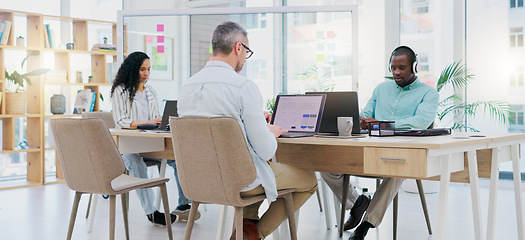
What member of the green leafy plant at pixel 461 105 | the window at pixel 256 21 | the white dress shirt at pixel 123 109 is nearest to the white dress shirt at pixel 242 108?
the white dress shirt at pixel 123 109

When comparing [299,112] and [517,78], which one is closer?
[299,112]

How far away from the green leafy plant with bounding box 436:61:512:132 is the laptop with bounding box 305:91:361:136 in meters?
2.59

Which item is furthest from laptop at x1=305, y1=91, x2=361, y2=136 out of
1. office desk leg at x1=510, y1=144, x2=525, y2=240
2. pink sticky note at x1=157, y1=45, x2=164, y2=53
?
pink sticky note at x1=157, y1=45, x2=164, y2=53

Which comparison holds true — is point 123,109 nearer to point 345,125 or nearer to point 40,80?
point 345,125

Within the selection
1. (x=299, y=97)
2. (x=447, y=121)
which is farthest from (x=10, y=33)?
(x=447, y=121)

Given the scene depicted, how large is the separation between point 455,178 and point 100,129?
5.92 feet

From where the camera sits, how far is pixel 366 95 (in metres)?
6.11

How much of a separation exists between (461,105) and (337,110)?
10.3 feet

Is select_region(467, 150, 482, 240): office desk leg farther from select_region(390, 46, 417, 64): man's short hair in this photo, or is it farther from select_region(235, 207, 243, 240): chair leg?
select_region(390, 46, 417, 64): man's short hair

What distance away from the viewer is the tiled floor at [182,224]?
3.52 m

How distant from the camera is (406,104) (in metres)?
3.46

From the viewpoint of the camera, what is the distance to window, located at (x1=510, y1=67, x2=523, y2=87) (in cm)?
532

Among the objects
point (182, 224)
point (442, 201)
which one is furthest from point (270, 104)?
point (442, 201)

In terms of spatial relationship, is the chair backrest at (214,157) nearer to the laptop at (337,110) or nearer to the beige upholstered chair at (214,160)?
the beige upholstered chair at (214,160)
